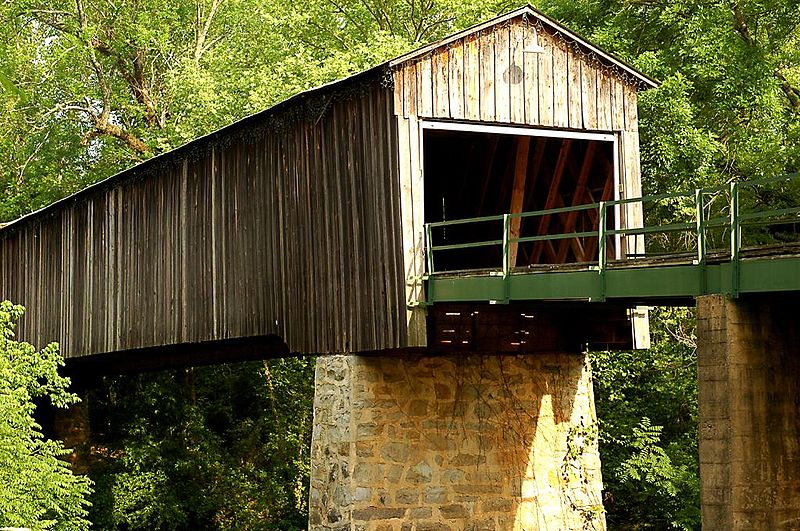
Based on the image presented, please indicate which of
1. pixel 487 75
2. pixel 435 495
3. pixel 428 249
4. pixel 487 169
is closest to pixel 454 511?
pixel 435 495

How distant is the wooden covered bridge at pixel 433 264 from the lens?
13.2 metres

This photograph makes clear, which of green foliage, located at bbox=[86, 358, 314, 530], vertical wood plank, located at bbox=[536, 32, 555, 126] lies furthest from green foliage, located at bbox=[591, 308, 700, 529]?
vertical wood plank, located at bbox=[536, 32, 555, 126]

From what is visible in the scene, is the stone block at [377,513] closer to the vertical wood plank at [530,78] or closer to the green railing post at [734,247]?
the vertical wood plank at [530,78]

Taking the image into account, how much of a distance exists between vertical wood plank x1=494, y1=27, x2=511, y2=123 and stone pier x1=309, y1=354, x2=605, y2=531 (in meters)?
3.03

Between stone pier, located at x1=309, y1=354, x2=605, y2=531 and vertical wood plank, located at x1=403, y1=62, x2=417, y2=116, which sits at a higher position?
vertical wood plank, located at x1=403, y1=62, x2=417, y2=116

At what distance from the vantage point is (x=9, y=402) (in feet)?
52.3

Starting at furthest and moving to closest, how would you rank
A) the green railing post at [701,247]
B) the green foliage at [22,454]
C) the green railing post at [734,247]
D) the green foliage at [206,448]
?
the green foliage at [206,448], the green foliage at [22,454], the green railing post at [701,247], the green railing post at [734,247]

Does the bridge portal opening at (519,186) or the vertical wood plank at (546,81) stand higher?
the vertical wood plank at (546,81)

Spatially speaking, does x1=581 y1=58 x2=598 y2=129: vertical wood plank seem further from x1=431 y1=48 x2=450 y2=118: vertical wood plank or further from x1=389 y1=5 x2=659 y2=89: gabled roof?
x1=431 y1=48 x2=450 y2=118: vertical wood plank

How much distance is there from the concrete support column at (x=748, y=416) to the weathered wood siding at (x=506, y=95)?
13.9 ft

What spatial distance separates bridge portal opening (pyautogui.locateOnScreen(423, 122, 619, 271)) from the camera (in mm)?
15047

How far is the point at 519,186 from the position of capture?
1482cm

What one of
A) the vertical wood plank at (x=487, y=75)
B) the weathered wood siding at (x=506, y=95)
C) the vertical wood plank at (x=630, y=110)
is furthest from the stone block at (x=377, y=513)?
the vertical wood plank at (x=630, y=110)

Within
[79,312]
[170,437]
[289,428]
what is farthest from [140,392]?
[79,312]
